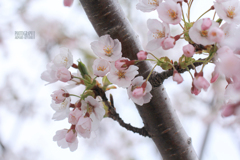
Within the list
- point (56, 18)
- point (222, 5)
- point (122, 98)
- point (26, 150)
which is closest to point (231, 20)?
point (222, 5)

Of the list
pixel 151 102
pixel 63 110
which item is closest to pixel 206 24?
pixel 151 102

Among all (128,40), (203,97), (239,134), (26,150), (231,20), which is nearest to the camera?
(231,20)

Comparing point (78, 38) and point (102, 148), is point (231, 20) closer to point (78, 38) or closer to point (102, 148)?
point (78, 38)

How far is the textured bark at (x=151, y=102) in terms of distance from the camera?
1.77 ft

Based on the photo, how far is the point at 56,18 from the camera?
9.38 feet

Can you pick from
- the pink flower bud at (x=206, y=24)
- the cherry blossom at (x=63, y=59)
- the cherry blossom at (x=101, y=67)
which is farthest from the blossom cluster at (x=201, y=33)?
the cherry blossom at (x=63, y=59)

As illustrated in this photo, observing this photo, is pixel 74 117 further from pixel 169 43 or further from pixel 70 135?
pixel 169 43

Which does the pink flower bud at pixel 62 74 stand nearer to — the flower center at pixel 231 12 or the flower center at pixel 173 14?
the flower center at pixel 173 14

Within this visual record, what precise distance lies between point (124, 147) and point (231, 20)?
310cm

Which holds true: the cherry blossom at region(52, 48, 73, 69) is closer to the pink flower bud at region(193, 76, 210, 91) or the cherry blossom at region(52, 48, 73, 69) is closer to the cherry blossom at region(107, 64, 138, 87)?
the cherry blossom at region(107, 64, 138, 87)

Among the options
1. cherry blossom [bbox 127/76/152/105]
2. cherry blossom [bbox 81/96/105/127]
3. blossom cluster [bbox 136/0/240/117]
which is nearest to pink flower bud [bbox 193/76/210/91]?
blossom cluster [bbox 136/0/240/117]

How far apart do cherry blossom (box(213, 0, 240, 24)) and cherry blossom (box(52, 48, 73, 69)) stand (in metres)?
0.35

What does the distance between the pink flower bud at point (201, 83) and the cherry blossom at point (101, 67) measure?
7.3 inches

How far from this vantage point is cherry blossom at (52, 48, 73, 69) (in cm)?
53
